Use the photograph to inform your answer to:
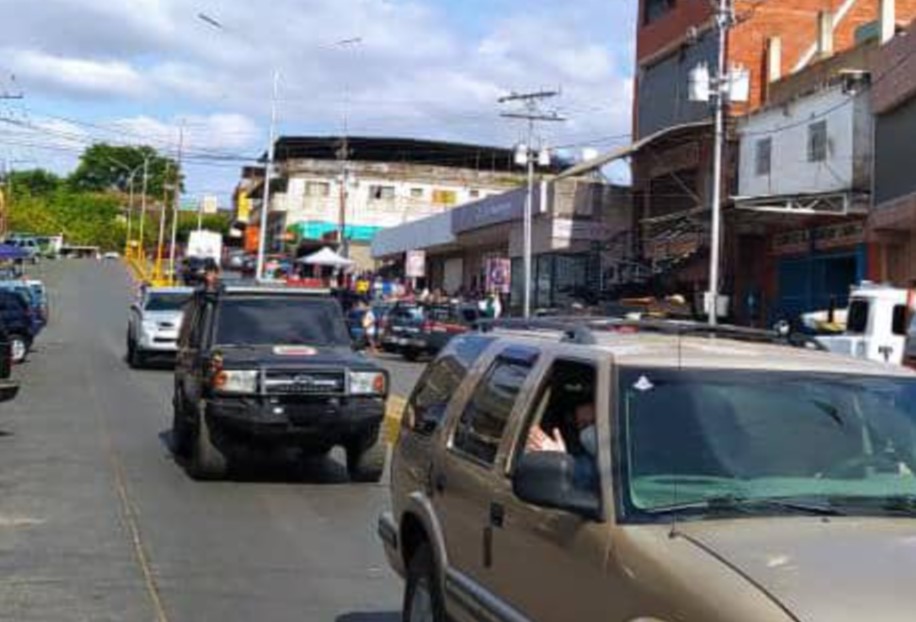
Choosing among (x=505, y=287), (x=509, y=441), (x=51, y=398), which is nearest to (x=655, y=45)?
(x=505, y=287)

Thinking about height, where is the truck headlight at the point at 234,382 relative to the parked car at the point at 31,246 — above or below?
below

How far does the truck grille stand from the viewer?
13.6m

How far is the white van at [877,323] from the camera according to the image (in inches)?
922

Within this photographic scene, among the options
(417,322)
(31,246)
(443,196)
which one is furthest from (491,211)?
(31,246)

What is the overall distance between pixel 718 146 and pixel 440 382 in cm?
3210

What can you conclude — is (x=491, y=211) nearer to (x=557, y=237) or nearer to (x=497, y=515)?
(x=557, y=237)

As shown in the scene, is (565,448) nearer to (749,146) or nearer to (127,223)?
(749,146)

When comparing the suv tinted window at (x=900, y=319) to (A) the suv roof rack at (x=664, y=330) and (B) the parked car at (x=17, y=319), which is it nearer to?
(B) the parked car at (x=17, y=319)

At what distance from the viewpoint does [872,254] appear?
34.5m

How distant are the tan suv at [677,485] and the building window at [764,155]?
35.3 meters

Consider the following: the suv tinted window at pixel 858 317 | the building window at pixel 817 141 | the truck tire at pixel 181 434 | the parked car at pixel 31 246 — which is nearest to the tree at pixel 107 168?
the parked car at pixel 31 246

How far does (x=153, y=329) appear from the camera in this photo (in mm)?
31703

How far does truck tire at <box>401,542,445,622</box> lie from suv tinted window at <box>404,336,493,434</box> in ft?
2.04

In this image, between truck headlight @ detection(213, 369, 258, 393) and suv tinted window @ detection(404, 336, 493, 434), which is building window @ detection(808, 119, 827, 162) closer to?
truck headlight @ detection(213, 369, 258, 393)
